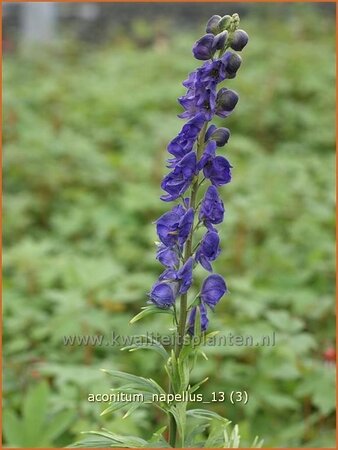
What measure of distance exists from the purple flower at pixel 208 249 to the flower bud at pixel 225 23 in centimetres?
55

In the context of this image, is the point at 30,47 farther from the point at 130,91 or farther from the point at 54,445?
the point at 54,445

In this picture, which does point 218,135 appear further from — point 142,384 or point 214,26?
point 142,384

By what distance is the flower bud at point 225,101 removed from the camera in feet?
5.85

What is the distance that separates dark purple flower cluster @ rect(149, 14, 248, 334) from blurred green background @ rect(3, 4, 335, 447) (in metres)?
1.17

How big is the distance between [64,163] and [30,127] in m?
0.76

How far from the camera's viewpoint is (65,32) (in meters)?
11.9

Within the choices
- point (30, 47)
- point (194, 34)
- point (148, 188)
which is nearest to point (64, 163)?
point (148, 188)

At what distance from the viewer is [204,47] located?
1778mm

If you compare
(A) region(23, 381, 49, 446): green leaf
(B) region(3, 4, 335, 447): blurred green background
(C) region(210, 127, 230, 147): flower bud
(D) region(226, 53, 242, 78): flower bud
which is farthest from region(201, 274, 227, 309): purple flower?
(A) region(23, 381, 49, 446): green leaf

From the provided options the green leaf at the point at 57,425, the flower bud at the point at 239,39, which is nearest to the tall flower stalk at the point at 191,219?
the flower bud at the point at 239,39

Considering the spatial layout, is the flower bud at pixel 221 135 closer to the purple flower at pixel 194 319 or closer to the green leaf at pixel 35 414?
the purple flower at pixel 194 319

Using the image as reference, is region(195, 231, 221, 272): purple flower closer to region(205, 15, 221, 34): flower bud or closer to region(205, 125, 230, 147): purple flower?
region(205, 125, 230, 147): purple flower

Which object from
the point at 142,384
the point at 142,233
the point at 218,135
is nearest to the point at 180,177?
the point at 218,135

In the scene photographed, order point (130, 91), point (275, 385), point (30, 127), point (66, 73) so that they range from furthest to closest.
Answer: point (66, 73)
point (130, 91)
point (30, 127)
point (275, 385)
